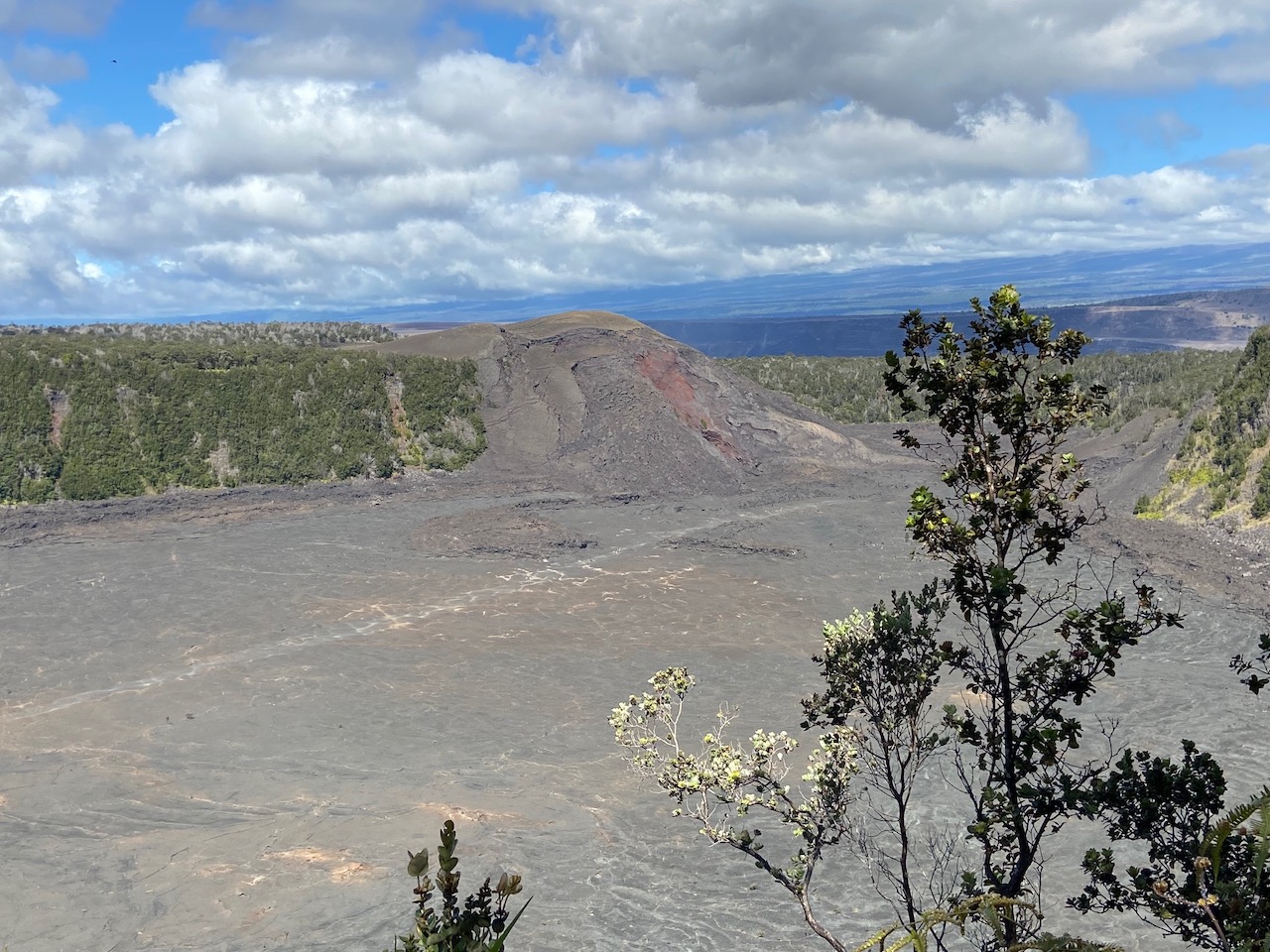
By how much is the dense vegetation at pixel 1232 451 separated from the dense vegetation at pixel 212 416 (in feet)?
92.6

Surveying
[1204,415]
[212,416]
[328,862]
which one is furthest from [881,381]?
[328,862]

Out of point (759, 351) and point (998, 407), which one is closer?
point (998, 407)

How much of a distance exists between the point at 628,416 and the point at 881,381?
58.5 feet

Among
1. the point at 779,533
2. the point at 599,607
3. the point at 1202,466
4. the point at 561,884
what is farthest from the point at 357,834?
the point at 1202,466

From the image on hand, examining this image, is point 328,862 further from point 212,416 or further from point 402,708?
point 212,416

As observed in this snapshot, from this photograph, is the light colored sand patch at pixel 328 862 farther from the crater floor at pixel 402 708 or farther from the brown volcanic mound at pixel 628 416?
the brown volcanic mound at pixel 628 416

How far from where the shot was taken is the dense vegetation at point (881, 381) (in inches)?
2115

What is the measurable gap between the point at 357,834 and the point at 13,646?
45.6ft

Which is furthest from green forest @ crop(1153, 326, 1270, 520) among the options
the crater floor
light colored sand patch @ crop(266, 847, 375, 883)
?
→ light colored sand patch @ crop(266, 847, 375, 883)

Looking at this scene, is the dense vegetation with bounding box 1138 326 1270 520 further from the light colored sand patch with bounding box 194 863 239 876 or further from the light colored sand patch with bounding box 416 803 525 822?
the light colored sand patch with bounding box 194 863 239 876

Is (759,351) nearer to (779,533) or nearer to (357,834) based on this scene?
(779,533)

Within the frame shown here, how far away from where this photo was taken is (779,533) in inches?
1352

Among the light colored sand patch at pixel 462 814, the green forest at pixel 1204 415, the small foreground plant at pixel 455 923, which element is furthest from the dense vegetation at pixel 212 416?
the small foreground plant at pixel 455 923

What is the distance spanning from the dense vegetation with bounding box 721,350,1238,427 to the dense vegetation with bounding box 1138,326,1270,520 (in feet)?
40.6
